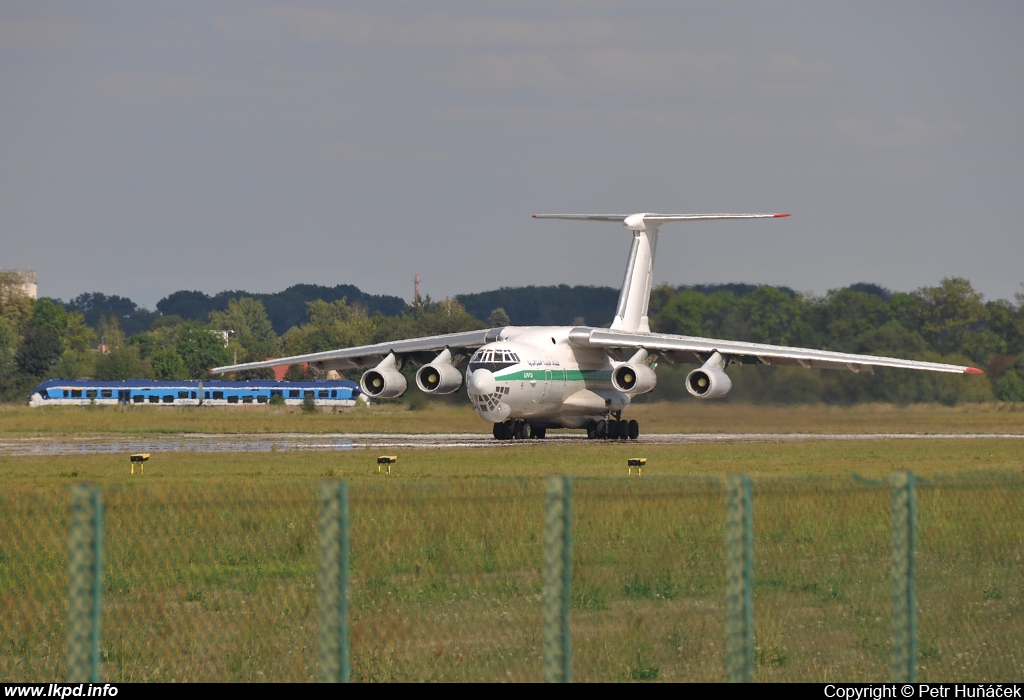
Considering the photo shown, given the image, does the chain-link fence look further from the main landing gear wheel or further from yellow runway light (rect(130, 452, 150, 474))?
the main landing gear wheel

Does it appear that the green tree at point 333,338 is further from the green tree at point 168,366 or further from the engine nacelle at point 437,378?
the engine nacelle at point 437,378

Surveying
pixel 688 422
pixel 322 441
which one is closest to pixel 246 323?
pixel 322 441

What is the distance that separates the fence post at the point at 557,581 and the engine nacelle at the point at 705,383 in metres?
26.8

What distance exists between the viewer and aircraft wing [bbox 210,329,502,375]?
36.6 metres

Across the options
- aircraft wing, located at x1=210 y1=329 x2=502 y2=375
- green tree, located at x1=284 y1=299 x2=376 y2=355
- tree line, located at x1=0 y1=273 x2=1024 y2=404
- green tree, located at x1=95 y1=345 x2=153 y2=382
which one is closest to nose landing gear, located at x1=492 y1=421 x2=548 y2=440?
aircraft wing, located at x1=210 y1=329 x2=502 y2=375

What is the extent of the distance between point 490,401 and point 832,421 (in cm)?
954

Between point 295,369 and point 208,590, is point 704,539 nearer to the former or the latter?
point 208,590

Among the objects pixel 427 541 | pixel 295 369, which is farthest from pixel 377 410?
pixel 427 541

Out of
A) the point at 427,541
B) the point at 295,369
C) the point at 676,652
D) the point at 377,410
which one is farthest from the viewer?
the point at 295,369

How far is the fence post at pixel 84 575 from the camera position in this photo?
18.3 ft

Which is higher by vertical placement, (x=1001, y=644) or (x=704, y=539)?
(x=704, y=539)

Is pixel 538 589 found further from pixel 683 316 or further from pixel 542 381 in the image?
pixel 683 316

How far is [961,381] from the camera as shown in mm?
38688

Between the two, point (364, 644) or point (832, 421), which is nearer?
point (364, 644)
